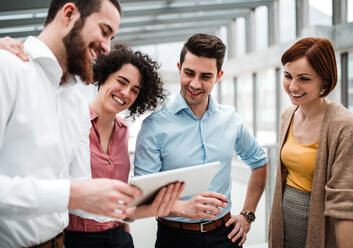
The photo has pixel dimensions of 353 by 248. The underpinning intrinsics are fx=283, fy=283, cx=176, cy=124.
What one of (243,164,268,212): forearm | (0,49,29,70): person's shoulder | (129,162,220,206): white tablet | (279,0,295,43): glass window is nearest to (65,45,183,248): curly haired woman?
(129,162,220,206): white tablet

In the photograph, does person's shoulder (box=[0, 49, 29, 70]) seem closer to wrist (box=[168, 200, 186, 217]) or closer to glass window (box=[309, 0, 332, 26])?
wrist (box=[168, 200, 186, 217])

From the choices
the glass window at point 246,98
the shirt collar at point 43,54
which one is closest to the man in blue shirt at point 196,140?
the shirt collar at point 43,54

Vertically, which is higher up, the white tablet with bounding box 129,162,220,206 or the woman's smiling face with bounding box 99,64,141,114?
the woman's smiling face with bounding box 99,64,141,114

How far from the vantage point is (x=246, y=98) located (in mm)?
7984

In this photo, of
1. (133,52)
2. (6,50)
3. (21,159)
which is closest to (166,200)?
(21,159)

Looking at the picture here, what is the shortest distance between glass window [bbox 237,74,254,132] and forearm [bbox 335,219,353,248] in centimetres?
617

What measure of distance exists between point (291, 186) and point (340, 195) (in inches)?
13.8

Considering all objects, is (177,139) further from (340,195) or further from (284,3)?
(284,3)

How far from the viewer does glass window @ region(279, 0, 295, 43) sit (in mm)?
5959

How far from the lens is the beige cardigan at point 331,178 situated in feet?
4.69

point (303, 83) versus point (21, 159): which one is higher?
point (303, 83)

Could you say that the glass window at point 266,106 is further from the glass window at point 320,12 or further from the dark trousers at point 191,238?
the dark trousers at point 191,238

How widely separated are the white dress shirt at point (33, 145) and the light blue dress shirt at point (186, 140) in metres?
0.46

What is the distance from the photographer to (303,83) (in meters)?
1.65
